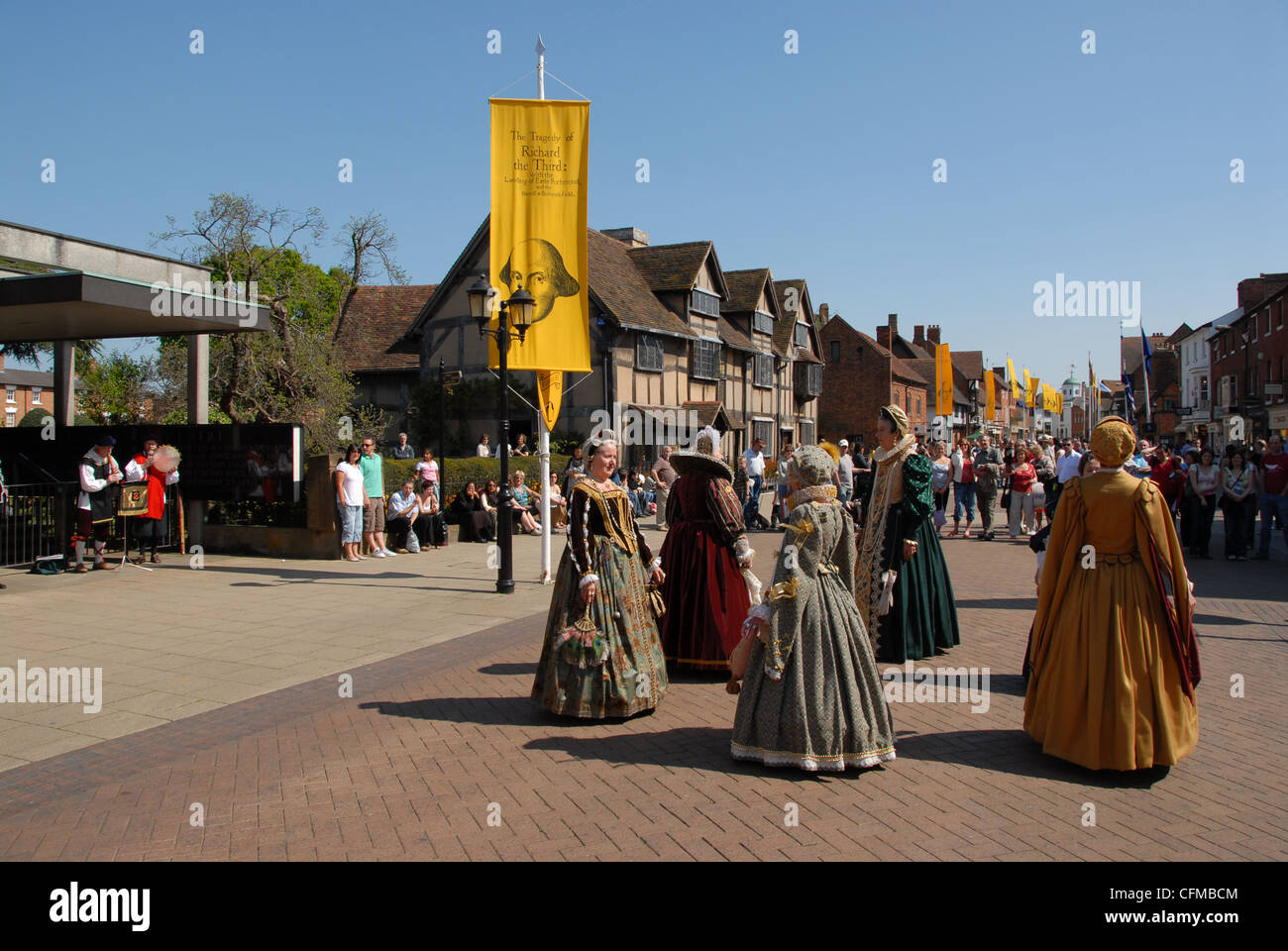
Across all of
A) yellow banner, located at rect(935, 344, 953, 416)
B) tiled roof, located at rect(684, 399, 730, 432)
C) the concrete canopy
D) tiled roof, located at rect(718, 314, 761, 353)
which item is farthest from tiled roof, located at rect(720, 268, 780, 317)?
the concrete canopy

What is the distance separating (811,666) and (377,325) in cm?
3180

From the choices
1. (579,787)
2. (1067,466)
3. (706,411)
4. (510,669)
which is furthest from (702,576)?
(706,411)

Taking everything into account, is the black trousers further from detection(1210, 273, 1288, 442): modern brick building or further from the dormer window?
detection(1210, 273, 1288, 442): modern brick building

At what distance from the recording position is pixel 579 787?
4.55 m

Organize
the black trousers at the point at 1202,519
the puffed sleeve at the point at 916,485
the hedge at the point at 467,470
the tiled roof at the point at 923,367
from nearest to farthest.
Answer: the puffed sleeve at the point at 916,485
the black trousers at the point at 1202,519
the hedge at the point at 467,470
the tiled roof at the point at 923,367

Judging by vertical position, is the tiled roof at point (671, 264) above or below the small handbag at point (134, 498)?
above

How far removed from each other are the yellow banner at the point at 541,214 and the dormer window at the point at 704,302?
19923 mm

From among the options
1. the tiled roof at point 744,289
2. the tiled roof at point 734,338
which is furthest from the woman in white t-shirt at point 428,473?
the tiled roof at point 744,289

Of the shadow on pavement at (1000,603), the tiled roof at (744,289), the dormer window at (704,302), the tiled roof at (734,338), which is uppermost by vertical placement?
the tiled roof at (744,289)

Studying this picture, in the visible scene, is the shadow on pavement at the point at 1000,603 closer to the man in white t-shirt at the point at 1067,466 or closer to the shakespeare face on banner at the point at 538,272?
the man in white t-shirt at the point at 1067,466

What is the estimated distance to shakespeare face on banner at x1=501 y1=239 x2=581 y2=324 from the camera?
424 inches

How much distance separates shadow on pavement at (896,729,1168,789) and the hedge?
9253mm

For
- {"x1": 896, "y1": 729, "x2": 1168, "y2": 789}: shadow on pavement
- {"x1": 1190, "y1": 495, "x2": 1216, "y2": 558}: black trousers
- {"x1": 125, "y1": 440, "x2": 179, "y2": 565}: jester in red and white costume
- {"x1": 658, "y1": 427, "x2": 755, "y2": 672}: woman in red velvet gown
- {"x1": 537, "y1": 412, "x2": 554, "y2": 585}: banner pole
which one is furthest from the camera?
{"x1": 1190, "y1": 495, "x2": 1216, "y2": 558}: black trousers

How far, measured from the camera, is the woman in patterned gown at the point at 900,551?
6914mm
